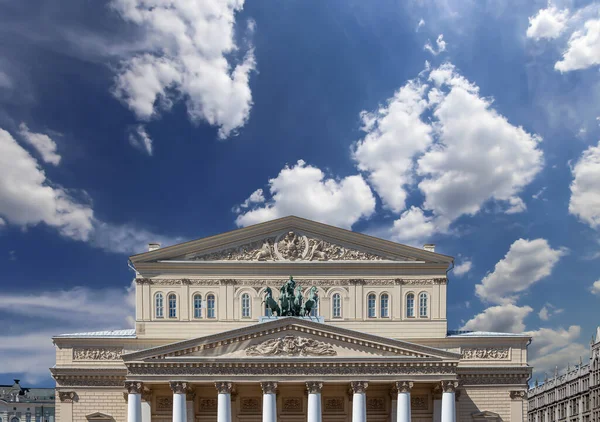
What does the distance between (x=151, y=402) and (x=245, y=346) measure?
8.07 m

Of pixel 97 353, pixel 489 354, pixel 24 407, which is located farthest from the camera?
pixel 24 407

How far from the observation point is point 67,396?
4975cm

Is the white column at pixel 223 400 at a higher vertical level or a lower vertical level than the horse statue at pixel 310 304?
lower

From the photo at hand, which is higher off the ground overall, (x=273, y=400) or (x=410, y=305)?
(x=410, y=305)

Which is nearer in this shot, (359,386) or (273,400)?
(273,400)

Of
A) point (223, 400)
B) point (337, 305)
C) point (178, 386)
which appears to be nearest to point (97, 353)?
point (178, 386)

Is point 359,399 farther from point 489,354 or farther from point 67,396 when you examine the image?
point 67,396

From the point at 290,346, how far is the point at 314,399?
3598 millimetres

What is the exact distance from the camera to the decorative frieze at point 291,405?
164ft

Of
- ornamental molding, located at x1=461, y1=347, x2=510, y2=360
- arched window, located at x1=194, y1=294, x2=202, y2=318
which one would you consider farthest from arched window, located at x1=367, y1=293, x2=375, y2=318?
arched window, located at x1=194, y1=294, x2=202, y2=318

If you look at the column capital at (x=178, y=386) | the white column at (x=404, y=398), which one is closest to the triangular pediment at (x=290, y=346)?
the column capital at (x=178, y=386)

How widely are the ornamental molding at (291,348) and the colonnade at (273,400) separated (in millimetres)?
1842

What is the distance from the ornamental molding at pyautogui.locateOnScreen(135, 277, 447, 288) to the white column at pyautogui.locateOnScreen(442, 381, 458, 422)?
28.2ft

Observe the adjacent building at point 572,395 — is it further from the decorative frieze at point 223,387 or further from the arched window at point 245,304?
the decorative frieze at point 223,387
